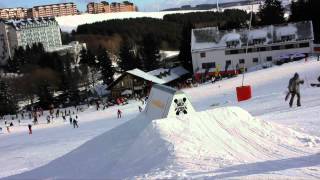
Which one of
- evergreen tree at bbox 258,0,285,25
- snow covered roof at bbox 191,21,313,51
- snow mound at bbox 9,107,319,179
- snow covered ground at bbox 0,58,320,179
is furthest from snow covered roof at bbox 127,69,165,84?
snow mound at bbox 9,107,319,179

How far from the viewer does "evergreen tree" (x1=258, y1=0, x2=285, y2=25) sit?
81.3 meters

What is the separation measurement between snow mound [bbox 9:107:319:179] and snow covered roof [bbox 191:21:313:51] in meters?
51.4

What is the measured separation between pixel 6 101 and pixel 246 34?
3675cm

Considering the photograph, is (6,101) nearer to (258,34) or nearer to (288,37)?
(258,34)

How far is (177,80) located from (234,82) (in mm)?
24093

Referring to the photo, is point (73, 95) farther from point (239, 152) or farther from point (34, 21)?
point (34, 21)

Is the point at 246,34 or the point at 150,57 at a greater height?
the point at 246,34

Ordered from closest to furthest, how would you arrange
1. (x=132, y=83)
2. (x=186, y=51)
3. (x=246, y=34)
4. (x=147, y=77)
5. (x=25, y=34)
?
(x=132, y=83)
(x=147, y=77)
(x=246, y=34)
(x=186, y=51)
(x=25, y=34)

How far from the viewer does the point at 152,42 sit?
90.1 metres

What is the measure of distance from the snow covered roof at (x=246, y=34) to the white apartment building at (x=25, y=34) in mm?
72422

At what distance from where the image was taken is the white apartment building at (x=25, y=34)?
133250mm

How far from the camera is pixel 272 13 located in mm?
81688

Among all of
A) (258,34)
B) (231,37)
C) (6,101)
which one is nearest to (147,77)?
(231,37)

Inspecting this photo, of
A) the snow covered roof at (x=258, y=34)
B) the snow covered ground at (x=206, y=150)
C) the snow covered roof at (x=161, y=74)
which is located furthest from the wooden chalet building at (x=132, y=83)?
the snow covered ground at (x=206, y=150)
